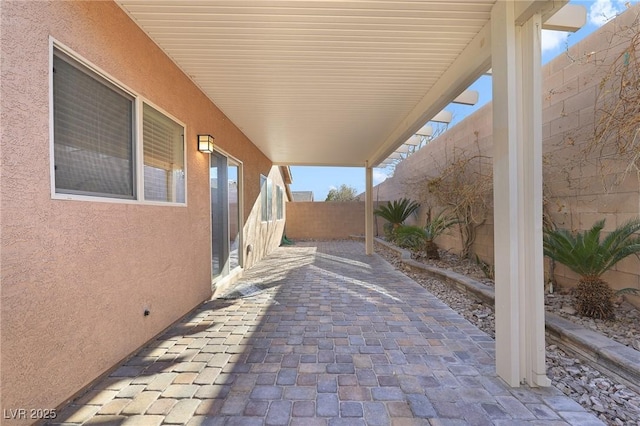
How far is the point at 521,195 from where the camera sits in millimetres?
2104

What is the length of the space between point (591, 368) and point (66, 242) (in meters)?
3.83

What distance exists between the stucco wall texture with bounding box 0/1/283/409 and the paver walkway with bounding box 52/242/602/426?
0.31m

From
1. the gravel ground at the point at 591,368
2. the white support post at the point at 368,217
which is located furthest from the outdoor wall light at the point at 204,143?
the white support post at the point at 368,217

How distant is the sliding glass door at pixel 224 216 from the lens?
4633 mm

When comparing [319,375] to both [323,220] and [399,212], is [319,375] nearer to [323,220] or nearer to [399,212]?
[399,212]

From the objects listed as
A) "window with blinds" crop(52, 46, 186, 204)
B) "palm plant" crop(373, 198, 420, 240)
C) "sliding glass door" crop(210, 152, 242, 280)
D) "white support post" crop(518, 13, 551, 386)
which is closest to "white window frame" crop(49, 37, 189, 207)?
"window with blinds" crop(52, 46, 186, 204)

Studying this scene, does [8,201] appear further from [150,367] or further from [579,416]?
[579,416]

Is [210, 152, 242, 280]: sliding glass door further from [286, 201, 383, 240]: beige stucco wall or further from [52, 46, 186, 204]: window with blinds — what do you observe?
[286, 201, 383, 240]: beige stucco wall

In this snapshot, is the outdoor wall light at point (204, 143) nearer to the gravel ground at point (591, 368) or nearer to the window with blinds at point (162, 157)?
the window with blinds at point (162, 157)

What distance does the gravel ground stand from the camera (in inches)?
71.6

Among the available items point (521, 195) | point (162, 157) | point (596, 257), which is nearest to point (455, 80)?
point (521, 195)

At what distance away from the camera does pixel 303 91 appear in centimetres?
383

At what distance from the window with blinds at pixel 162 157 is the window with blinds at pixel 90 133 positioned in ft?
0.69

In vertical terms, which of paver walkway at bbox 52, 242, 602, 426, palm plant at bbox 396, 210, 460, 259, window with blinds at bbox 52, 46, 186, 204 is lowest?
paver walkway at bbox 52, 242, 602, 426
